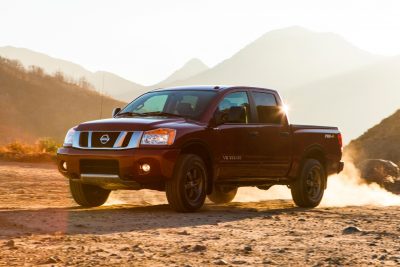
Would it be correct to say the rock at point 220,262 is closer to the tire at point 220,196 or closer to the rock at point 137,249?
the rock at point 137,249

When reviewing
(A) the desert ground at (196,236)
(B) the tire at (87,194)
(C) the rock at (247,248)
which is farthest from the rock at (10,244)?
(B) the tire at (87,194)

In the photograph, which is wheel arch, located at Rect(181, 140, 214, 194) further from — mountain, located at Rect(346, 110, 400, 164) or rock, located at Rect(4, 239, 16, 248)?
mountain, located at Rect(346, 110, 400, 164)

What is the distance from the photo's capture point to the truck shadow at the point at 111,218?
875 centimetres

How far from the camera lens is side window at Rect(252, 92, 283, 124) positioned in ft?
40.6

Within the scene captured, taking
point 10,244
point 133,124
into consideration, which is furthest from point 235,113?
point 10,244

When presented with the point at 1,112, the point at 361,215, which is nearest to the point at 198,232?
the point at 361,215

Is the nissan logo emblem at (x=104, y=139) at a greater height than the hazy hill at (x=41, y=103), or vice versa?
the hazy hill at (x=41, y=103)

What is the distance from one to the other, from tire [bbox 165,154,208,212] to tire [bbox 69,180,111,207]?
5.31 feet

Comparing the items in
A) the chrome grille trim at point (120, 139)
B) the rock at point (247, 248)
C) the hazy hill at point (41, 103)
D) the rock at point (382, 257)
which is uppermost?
the hazy hill at point (41, 103)

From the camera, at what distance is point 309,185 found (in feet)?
43.9

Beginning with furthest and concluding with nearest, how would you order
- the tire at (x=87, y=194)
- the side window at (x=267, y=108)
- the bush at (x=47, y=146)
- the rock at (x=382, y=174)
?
the bush at (x=47, y=146), the rock at (x=382, y=174), the side window at (x=267, y=108), the tire at (x=87, y=194)

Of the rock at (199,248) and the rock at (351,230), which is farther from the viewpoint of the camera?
the rock at (351,230)

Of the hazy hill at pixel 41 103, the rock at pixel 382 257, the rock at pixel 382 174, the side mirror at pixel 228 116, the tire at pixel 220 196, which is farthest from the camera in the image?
the hazy hill at pixel 41 103

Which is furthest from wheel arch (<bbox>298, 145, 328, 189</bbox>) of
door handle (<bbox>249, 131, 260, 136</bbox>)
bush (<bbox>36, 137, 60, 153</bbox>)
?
bush (<bbox>36, 137, 60, 153</bbox>)
